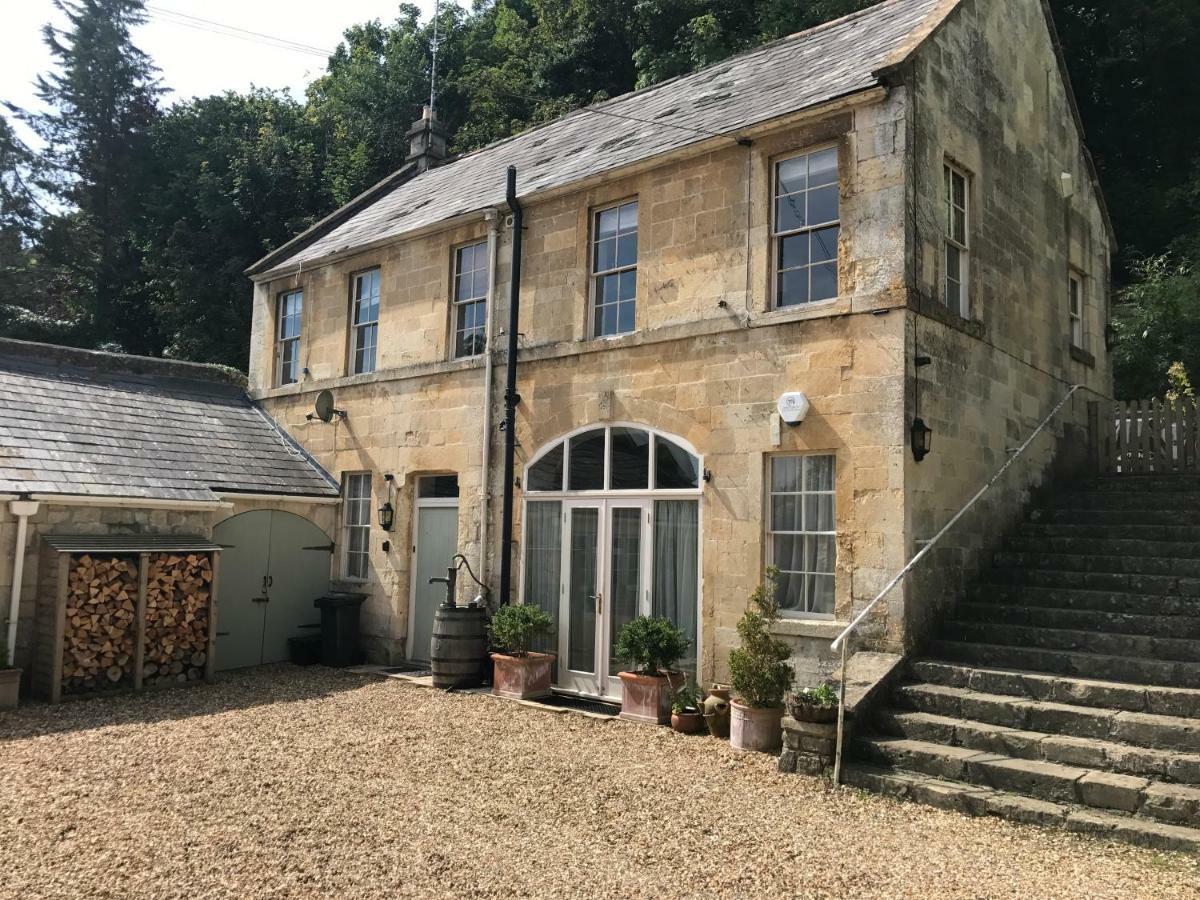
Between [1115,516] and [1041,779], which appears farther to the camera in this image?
[1115,516]

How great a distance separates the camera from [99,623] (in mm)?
10305

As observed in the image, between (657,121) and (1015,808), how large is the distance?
31.6ft

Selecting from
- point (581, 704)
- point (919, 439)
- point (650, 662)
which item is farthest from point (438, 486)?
point (919, 439)

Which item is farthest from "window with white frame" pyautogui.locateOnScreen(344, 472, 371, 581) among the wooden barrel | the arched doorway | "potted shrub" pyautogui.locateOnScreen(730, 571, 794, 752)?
"potted shrub" pyautogui.locateOnScreen(730, 571, 794, 752)

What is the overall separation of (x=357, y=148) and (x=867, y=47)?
996 inches

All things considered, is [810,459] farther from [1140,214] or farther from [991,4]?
[1140,214]

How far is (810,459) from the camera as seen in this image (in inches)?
359

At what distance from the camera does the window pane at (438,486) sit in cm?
1280

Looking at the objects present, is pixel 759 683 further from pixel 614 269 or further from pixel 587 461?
pixel 614 269

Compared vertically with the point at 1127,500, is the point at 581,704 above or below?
below

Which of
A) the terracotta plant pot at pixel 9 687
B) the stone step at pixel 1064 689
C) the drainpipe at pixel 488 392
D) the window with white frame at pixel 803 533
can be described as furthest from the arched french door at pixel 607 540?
the terracotta plant pot at pixel 9 687

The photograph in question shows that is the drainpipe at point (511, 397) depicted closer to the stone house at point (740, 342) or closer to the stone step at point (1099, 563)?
the stone house at point (740, 342)

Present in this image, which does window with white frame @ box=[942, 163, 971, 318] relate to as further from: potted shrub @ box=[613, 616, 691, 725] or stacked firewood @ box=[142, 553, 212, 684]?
stacked firewood @ box=[142, 553, 212, 684]

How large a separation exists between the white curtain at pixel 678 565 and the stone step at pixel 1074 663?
8.46 ft
